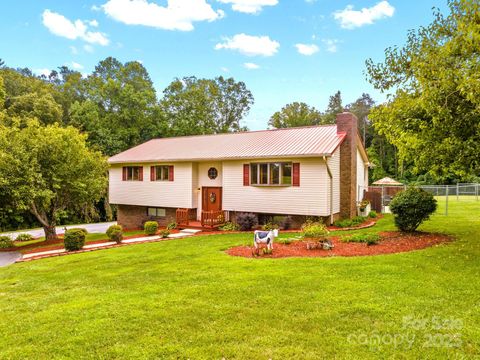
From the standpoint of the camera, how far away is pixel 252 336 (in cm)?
410

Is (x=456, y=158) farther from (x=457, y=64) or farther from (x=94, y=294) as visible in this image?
(x=94, y=294)

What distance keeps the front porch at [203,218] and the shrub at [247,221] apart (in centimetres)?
140

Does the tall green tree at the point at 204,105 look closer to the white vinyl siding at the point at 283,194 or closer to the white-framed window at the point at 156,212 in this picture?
the white-framed window at the point at 156,212

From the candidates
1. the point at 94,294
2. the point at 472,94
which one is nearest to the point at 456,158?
the point at 472,94

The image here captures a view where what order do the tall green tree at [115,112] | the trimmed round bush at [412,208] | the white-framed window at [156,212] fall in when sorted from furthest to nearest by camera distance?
the tall green tree at [115,112], the white-framed window at [156,212], the trimmed round bush at [412,208]

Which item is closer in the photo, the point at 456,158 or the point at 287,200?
the point at 456,158

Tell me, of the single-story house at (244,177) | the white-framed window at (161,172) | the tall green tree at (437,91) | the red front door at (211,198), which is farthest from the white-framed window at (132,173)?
the tall green tree at (437,91)

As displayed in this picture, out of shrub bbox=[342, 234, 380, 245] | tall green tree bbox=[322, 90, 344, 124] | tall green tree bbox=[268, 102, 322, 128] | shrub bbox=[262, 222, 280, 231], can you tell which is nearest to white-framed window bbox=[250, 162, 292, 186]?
shrub bbox=[262, 222, 280, 231]

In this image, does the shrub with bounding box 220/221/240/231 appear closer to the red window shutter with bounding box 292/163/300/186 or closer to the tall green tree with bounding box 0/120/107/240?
the red window shutter with bounding box 292/163/300/186

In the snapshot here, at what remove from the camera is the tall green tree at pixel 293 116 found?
48750mm

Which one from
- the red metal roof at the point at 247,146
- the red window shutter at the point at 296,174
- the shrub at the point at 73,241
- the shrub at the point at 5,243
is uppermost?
the red metal roof at the point at 247,146

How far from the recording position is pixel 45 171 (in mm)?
15672

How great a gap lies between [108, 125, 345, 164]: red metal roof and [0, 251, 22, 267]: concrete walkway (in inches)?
297

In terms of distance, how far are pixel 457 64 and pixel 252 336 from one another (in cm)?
785
